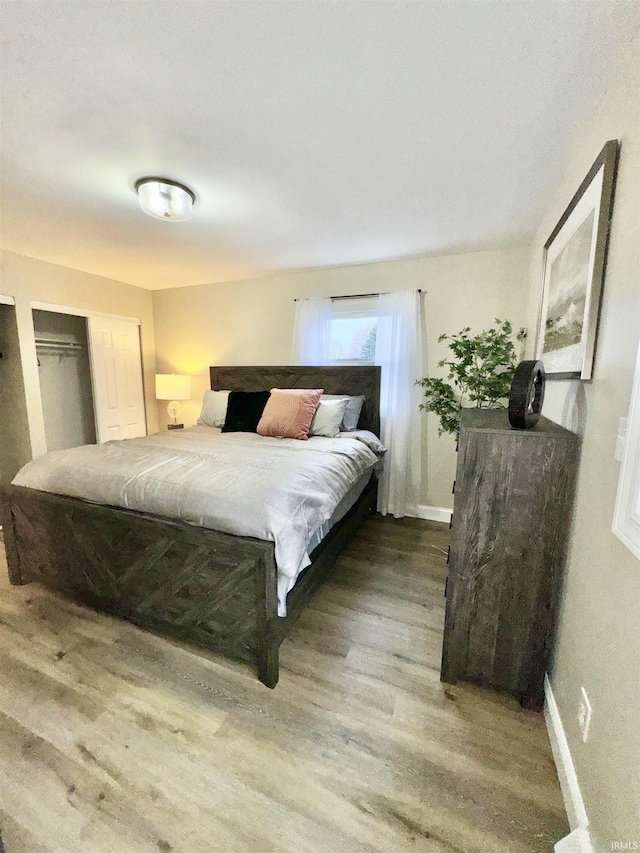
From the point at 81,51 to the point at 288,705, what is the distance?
97.4 inches

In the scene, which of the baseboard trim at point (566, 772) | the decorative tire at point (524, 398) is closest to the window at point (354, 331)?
the decorative tire at point (524, 398)

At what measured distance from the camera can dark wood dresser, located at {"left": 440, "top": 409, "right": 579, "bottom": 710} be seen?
1.28 m

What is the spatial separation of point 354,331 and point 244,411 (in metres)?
1.34

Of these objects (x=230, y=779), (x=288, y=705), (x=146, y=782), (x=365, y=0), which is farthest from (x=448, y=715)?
(x=365, y=0)

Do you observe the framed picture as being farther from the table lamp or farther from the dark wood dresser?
the table lamp

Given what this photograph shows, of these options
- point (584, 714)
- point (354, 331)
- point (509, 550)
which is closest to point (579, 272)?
point (509, 550)

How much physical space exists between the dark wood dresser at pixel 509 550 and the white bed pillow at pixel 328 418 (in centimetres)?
153

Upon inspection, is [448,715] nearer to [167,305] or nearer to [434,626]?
[434,626]

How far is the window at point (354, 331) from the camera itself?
10.6ft

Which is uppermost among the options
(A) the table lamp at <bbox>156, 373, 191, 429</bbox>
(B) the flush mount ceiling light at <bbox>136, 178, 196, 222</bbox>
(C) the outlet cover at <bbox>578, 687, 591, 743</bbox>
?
(B) the flush mount ceiling light at <bbox>136, 178, 196, 222</bbox>

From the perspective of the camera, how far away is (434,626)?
6.05ft

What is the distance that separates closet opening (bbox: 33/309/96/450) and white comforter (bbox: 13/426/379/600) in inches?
85.3

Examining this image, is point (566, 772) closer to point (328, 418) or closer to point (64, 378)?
point (328, 418)

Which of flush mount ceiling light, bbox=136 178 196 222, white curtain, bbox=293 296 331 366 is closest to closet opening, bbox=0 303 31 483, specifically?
flush mount ceiling light, bbox=136 178 196 222
